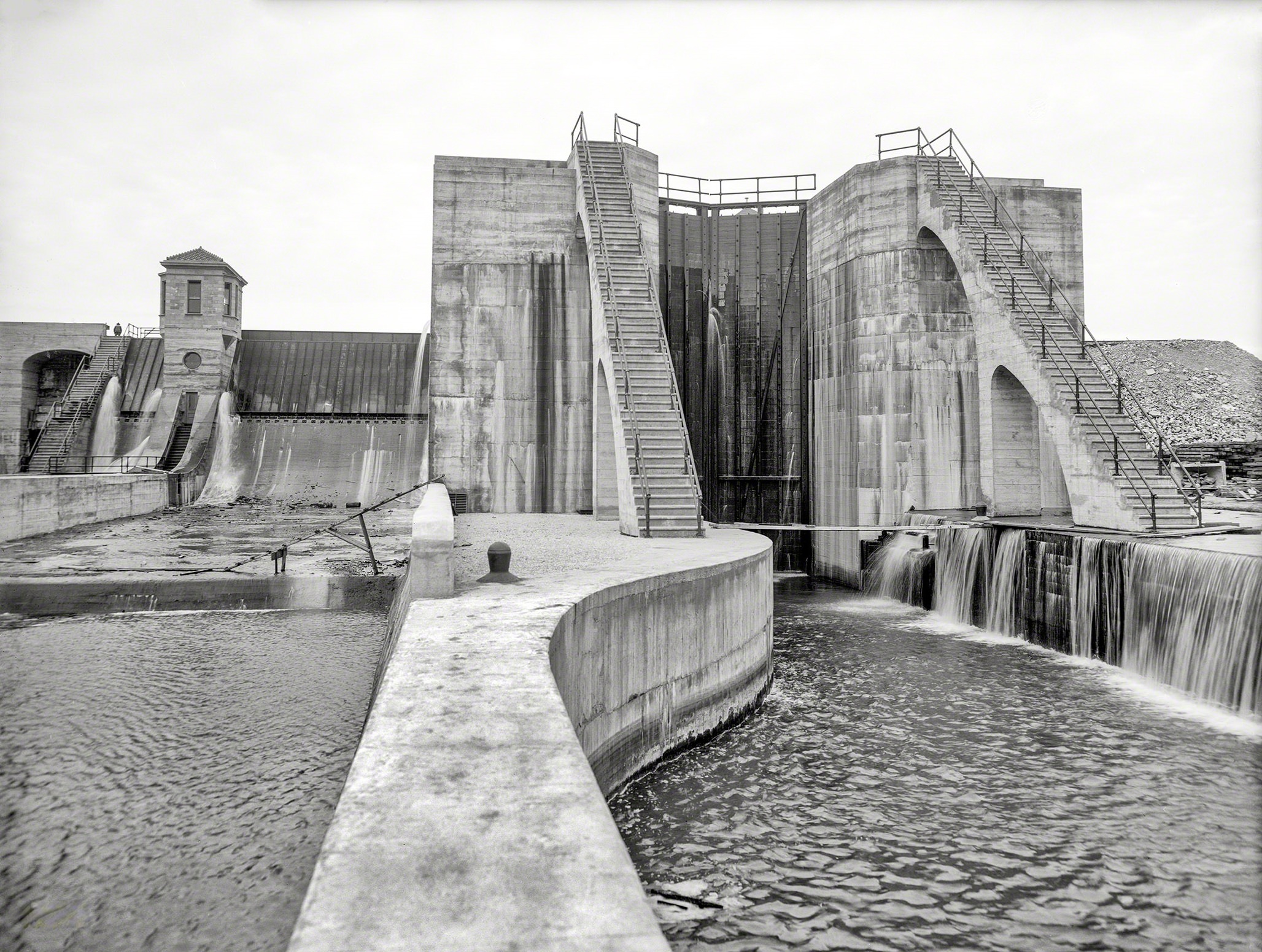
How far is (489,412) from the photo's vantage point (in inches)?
838

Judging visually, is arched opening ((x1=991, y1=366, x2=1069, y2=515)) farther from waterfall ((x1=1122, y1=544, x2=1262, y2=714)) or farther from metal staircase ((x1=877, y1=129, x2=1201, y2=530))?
waterfall ((x1=1122, y1=544, x2=1262, y2=714))

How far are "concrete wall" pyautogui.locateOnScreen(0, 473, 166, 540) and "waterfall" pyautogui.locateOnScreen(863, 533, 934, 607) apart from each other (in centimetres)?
→ 1861

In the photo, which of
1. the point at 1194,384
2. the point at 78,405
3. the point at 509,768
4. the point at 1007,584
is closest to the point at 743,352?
the point at 1007,584

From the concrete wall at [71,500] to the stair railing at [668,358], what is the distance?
14.2m

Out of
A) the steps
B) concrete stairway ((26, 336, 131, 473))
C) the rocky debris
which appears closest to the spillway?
the steps

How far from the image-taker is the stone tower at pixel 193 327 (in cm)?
3269

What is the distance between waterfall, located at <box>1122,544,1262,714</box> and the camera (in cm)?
1032

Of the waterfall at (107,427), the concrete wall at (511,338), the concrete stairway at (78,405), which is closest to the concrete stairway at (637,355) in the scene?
the concrete wall at (511,338)

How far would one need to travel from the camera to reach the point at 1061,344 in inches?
679

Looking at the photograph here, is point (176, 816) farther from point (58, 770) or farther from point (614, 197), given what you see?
point (614, 197)

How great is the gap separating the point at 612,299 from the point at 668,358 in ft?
5.96

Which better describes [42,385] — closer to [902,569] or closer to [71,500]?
[71,500]

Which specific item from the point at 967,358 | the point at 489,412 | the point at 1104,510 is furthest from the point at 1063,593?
the point at 489,412

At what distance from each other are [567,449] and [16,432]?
25396mm
